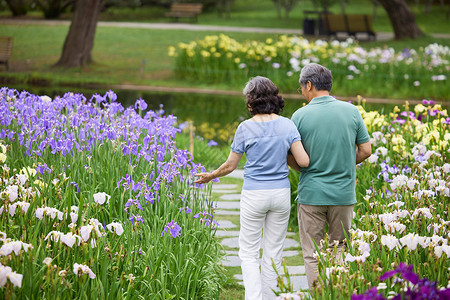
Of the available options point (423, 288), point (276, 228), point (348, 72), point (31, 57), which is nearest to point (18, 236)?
point (276, 228)

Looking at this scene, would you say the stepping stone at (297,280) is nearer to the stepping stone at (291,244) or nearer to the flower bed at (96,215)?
the flower bed at (96,215)

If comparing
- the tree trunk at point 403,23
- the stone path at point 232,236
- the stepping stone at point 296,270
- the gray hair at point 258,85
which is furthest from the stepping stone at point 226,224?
the tree trunk at point 403,23

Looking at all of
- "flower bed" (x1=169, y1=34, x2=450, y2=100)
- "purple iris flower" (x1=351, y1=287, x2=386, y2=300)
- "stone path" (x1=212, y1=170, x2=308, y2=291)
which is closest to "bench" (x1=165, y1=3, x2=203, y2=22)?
"flower bed" (x1=169, y1=34, x2=450, y2=100)

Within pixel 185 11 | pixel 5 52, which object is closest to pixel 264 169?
pixel 5 52

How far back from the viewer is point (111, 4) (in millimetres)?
32469

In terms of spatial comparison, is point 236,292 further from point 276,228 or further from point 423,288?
point 423,288

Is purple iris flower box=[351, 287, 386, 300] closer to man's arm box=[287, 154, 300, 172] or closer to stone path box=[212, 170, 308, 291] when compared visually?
man's arm box=[287, 154, 300, 172]

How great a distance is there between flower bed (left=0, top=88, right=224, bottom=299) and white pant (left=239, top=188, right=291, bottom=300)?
12.8 inches

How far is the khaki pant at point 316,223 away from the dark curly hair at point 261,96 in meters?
0.69

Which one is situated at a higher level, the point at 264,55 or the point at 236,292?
the point at 264,55

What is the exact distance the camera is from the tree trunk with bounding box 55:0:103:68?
674 inches

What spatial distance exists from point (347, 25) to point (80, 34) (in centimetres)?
1107

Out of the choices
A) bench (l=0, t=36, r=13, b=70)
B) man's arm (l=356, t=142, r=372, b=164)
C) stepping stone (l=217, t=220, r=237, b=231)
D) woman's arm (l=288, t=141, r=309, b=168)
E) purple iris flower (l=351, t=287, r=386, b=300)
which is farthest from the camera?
bench (l=0, t=36, r=13, b=70)

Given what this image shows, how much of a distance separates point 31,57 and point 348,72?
10.0m
